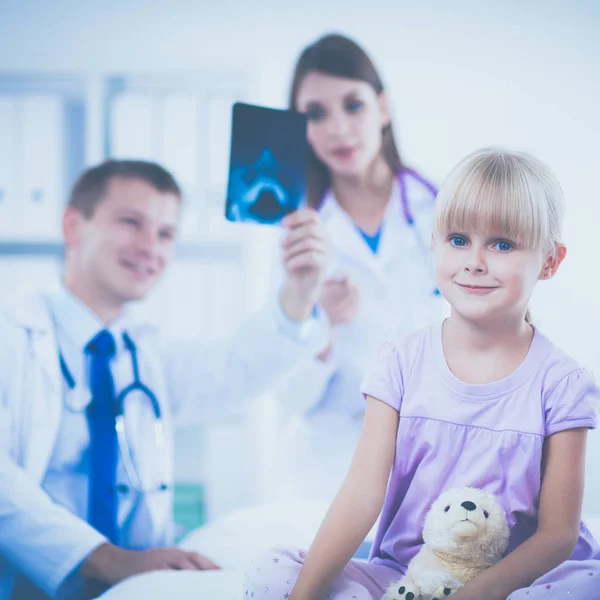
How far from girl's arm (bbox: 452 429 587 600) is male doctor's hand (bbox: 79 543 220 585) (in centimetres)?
51

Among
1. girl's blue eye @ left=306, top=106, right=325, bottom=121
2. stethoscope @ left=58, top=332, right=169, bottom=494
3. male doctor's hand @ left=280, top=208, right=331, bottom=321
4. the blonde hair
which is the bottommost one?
stethoscope @ left=58, top=332, right=169, bottom=494

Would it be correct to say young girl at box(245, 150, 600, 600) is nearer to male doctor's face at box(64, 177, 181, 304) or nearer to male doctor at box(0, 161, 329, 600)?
male doctor at box(0, 161, 329, 600)

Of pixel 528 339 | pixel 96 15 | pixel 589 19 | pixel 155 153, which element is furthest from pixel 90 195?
pixel 589 19

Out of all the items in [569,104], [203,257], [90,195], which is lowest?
[203,257]

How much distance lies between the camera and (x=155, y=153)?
5.50 ft

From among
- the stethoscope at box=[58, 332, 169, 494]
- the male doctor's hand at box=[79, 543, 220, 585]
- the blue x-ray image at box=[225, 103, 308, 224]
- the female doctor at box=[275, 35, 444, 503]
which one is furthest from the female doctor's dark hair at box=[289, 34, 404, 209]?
the male doctor's hand at box=[79, 543, 220, 585]

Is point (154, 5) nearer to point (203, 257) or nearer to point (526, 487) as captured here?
point (203, 257)

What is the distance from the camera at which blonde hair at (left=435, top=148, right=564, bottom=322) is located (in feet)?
2.75

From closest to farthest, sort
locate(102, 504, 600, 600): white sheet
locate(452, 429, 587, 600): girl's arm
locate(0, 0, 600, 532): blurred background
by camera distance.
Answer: locate(452, 429, 587, 600): girl's arm
locate(102, 504, 600, 600): white sheet
locate(0, 0, 600, 532): blurred background

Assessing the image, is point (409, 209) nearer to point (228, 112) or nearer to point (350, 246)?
point (350, 246)

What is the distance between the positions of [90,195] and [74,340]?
32 centimetres

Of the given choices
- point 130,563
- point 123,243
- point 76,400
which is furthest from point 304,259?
point 130,563

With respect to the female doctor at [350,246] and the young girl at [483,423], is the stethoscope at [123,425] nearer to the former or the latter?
the female doctor at [350,246]

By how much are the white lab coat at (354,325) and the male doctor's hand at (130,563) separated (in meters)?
0.34
